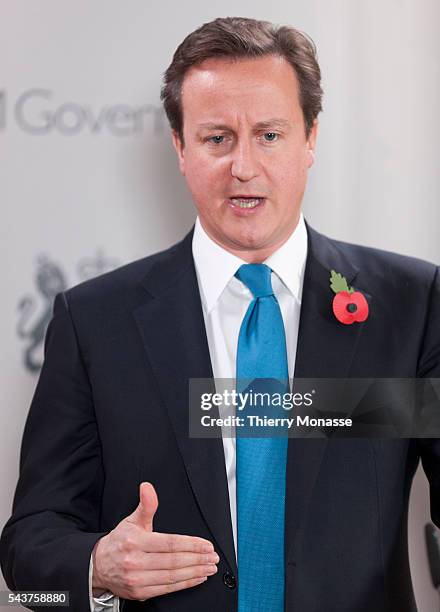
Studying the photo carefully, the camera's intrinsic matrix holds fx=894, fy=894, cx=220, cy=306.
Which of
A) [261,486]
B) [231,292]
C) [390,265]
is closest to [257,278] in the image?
[231,292]

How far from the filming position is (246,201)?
1630 millimetres

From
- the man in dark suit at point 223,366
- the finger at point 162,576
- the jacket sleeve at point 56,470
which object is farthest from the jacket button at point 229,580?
the jacket sleeve at point 56,470

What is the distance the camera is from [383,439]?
1.58 meters

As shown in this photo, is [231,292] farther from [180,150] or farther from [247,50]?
[247,50]

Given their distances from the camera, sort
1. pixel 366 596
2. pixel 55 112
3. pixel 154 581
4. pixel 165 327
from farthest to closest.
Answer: pixel 55 112 → pixel 165 327 → pixel 366 596 → pixel 154 581

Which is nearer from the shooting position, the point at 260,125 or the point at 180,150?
the point at 260,125

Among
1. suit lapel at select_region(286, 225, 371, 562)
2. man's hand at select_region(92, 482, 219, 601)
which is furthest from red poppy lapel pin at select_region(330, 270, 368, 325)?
man's hand at select_region(92, 482, 219, 601)

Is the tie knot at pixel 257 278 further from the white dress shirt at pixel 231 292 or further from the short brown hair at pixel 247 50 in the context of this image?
the short brown hair at pixel 247 50

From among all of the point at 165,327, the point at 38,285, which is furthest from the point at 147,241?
the point at 165,327

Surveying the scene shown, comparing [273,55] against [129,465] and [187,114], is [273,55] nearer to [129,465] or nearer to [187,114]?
[187,114]

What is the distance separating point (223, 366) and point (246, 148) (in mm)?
395

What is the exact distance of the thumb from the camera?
136cm

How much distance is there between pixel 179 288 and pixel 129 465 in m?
0.34

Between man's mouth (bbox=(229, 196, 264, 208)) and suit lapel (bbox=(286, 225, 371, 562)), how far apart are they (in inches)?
6.0
